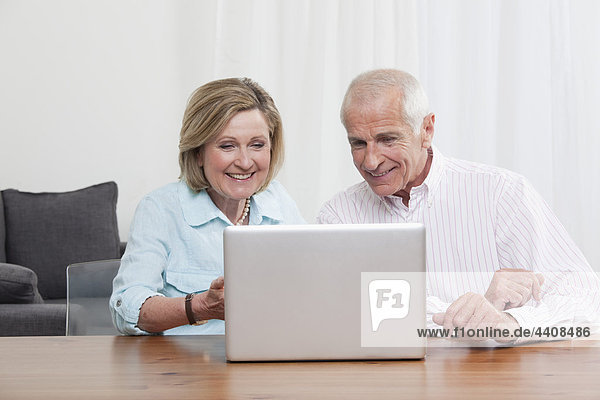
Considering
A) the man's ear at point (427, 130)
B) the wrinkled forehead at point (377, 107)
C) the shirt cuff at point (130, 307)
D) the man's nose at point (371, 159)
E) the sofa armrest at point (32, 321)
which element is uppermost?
the wrinkled forehead at point (377, 107)

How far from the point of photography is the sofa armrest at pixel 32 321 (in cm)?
274

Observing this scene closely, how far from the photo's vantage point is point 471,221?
200 cm

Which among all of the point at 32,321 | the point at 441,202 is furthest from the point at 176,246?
the point at 32,321

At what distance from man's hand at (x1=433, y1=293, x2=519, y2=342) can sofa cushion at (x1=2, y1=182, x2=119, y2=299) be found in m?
2.73

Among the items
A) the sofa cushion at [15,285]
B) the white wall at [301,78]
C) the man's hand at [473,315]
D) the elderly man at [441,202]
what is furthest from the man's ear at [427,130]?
the white wall at [301,78]

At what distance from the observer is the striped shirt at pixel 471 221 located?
190 cm

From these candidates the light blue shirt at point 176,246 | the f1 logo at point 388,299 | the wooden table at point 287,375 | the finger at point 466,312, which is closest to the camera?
the wooden table at point 287,375

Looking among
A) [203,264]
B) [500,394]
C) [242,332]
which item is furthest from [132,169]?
[500,394]

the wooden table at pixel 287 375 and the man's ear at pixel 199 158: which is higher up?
the man's ear at pixel 199 158

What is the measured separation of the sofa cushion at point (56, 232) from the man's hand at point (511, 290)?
2636 millimetres

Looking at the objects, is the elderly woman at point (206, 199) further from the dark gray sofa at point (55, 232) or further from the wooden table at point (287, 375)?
the dark gray sofa at point (55, 232)

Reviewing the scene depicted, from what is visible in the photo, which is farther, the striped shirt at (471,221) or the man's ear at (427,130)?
the man's ear at (427,130)

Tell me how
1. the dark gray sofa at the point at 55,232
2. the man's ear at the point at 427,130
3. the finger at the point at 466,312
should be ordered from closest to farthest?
1. the finger at the point at 466,312
2. the man's ear at the point at 427,130
3. the dark gray sofa at the point at 55,232

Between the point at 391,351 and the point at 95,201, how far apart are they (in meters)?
2.88
